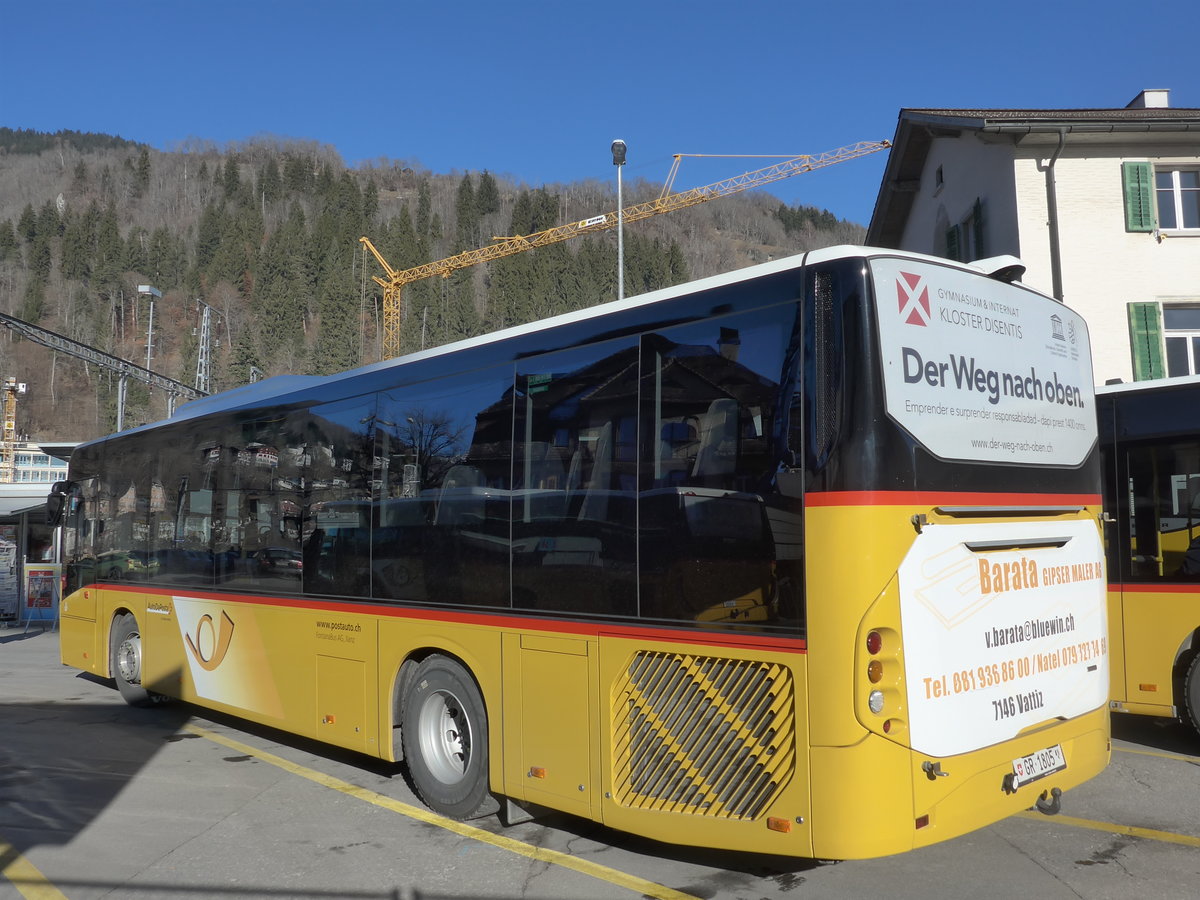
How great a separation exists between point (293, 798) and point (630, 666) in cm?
325

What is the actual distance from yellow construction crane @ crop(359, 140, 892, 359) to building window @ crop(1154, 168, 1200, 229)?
5358 cm

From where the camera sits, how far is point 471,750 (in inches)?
237

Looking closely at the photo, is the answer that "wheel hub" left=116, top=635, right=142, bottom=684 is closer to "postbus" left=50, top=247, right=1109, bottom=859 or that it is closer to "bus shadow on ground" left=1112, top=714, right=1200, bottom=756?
"postbus" left=50, top=247, right=1109, bottom=859

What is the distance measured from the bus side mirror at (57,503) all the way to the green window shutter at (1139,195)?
17.7 m

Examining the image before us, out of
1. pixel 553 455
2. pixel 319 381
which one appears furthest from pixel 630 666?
pixel 319 381

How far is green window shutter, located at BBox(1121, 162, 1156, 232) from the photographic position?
17781 millimetres

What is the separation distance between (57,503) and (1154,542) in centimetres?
1161

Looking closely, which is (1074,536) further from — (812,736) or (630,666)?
(630,666)

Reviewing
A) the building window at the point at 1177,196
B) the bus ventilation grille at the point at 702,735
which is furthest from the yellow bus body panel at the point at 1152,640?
the building window at the point at 1177,196

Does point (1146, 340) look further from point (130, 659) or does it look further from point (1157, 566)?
point (130, 659)

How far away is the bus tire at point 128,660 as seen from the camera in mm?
10273

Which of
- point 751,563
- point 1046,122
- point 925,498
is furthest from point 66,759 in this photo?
point 1046,122

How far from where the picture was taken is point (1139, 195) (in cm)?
1783

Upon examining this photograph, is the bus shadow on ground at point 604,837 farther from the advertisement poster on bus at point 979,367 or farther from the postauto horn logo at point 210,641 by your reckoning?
the advertisement poster on bus at point 979,367
